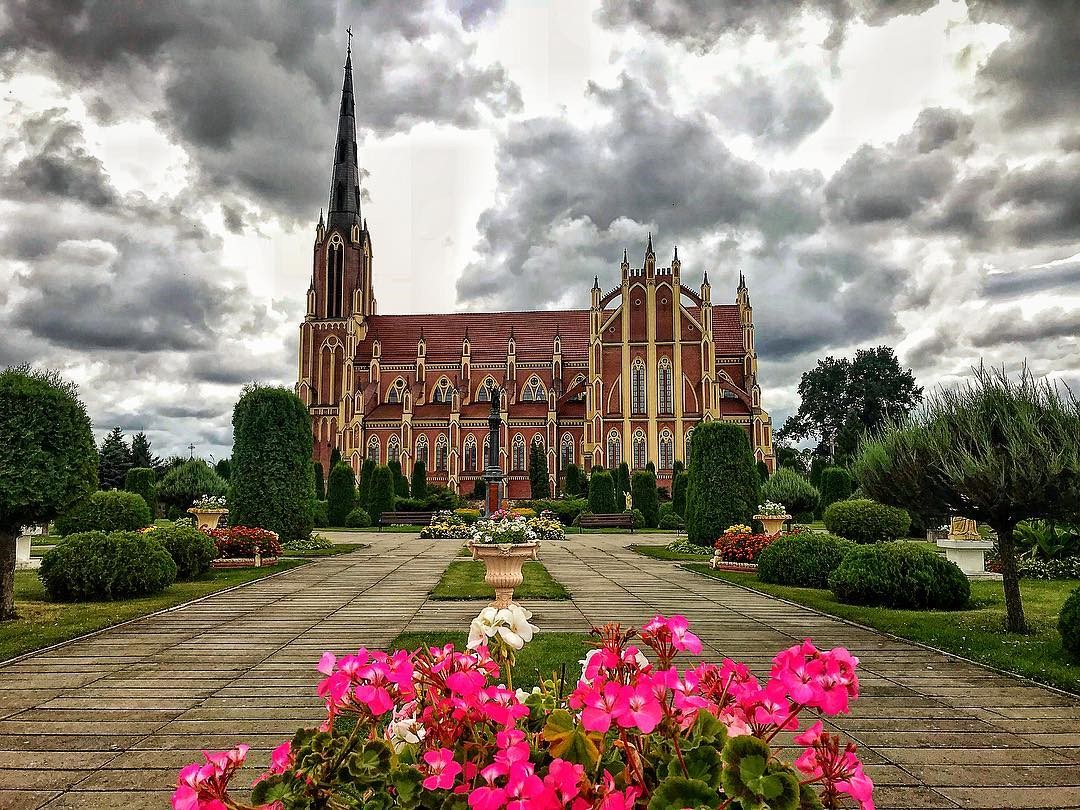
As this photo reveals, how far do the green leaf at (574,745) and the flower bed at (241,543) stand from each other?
51.1 feet

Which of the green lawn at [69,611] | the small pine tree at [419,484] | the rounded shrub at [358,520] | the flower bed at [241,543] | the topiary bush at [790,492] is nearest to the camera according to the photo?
the green lawn at [69,611]

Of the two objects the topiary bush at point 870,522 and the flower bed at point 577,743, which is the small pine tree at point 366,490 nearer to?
the topiary bush at point 870,522

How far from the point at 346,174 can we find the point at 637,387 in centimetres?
3263

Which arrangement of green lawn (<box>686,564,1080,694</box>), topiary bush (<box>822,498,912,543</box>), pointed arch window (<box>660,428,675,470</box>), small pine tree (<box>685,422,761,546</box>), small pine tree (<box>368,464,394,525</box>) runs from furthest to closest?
pointed arch window (<box>660,428,675,470</box>) → small pine tree (<box>368,464,394,525</box>) → small pine tree (<box>685,422,761,546</box>) → topiary bush (<box>822,498,912,543</box>) → green lawn (<box>686,564,1080,694</box>)

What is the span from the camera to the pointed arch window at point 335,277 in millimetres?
60500

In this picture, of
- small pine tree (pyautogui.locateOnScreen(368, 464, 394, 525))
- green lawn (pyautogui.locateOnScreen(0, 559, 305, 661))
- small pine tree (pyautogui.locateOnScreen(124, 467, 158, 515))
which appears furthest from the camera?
small pine tree (pyautogui.locateOnScreen(368, 464, 394, 525))

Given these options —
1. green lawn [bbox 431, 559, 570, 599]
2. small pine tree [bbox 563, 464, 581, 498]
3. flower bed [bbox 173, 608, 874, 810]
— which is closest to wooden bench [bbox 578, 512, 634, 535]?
small pine tree [bbox 563, 464, 581, 498]

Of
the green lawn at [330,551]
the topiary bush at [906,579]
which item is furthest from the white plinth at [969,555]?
the green lawn at [330,551]

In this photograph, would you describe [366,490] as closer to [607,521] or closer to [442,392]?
[607,521]

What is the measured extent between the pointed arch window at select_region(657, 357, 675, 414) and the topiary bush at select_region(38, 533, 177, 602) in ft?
139

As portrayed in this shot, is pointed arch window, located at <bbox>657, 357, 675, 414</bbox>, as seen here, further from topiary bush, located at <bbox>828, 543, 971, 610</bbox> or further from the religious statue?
topiary bush, located at <bbox>828, 543, 971, 610</bbox>

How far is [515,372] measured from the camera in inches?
2234

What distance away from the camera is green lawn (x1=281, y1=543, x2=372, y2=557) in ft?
59.2

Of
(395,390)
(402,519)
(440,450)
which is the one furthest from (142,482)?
(395,390)
